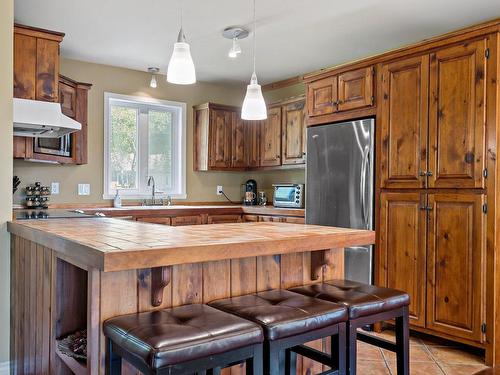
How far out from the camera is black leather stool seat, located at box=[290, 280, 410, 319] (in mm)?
1771

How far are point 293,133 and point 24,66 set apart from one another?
9.48ft

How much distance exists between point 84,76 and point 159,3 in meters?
1.84

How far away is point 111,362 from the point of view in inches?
60.9

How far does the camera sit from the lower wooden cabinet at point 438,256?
2.84 metres

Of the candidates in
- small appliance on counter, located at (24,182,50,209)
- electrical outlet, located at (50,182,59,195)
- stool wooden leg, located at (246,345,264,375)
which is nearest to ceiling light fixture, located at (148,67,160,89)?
electrical outlet, located at (50,182,59,195)

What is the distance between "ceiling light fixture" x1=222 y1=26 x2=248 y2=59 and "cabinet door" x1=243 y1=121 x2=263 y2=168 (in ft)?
5.90

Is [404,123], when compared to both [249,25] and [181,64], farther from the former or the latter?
[181,64]

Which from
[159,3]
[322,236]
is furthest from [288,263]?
[159,3]

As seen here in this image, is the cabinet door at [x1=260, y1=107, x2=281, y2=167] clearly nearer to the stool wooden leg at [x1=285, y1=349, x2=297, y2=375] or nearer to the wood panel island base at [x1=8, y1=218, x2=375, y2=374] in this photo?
A: the wood panel island base at [x1=8, y1=218, x2=375, y2=374]

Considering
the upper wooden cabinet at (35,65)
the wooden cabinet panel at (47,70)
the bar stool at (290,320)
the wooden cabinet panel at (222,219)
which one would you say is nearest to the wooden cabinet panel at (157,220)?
the wooden cabinet panel at (222,219)

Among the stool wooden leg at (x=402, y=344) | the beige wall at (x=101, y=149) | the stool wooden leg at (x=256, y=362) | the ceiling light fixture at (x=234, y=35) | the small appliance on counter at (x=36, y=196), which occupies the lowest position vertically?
the stool wooden leg at (x=402, y=344)

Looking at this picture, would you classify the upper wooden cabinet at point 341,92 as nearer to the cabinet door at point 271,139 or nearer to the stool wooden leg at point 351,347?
the cabinet door at point 271,139

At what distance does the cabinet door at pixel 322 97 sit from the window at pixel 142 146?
2062 millimetres

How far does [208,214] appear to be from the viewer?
16.0 feet
